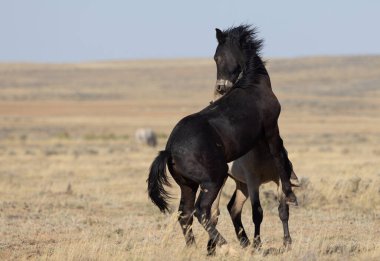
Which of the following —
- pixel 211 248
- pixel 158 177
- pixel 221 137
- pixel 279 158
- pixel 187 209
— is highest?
pixel 221 137

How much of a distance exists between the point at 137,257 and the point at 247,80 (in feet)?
6.71

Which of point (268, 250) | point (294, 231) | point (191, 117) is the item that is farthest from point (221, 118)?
point (294, 231)

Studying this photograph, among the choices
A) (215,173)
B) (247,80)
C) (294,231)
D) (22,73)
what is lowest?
(22,73)

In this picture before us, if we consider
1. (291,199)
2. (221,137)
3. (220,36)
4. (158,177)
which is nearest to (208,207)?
(158,177)

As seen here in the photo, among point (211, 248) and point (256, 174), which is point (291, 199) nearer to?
point (256, 174)

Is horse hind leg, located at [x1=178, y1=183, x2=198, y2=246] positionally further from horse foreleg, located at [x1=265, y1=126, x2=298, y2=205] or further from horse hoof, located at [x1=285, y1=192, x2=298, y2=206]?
horse hoof, located at [x1=285, y1=192, x2=298, y2=206]

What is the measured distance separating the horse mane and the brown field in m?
1.70

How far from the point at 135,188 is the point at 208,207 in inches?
417

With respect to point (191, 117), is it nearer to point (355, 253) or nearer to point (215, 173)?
point (215, 173)

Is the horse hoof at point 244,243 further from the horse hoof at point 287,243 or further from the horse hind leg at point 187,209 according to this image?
the horse hind leg at point 187,209

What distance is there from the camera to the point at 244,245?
860 cm

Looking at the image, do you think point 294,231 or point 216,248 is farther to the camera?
point 294,231

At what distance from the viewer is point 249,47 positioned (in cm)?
859

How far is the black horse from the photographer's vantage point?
7535mm
